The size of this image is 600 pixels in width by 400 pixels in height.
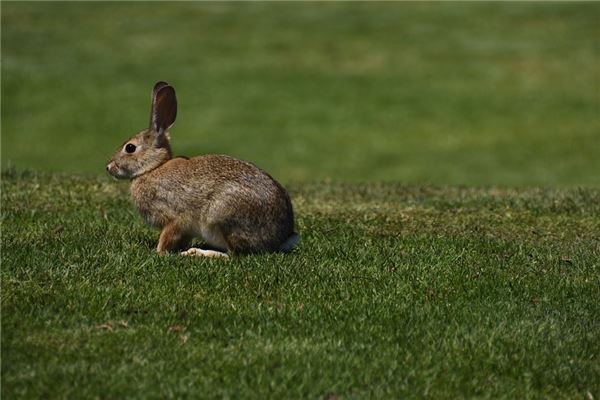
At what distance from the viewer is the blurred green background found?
29.2 meters

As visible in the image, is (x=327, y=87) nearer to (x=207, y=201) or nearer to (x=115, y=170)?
(x=115, y=170)

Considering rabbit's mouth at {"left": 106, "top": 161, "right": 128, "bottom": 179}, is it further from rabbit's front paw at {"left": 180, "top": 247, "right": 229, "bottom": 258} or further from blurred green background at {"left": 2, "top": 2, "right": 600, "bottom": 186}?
blurred green background at {"left": 2, "top": 2, "right": 600, "bottom": 186}

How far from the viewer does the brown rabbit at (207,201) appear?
9.91m

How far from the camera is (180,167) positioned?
10273 mm

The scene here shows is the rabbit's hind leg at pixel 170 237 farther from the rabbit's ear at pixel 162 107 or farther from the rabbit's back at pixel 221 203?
the rabbit's ear at pixel 162 107

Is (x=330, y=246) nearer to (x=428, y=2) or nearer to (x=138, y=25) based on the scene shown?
(x=138, y=25)

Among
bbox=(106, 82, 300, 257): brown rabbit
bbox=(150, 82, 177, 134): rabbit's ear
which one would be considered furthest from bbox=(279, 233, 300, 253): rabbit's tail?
bbox=(150, 82, 177, 134): rabbit's ear

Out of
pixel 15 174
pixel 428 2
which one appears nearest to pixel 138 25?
pixel 428 2

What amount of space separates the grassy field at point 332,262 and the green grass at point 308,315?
0.02 meters

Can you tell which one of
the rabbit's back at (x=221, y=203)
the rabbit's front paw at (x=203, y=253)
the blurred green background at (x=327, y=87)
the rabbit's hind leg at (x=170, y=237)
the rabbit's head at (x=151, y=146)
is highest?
the rabbit's head at (x=151, y=146)

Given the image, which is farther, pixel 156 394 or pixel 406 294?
pixel 406 294

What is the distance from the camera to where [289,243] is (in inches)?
408

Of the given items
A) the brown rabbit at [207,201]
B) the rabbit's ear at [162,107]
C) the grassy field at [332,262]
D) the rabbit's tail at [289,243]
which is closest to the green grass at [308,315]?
the grassy field at [332,262]

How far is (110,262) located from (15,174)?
7188 millimetres
